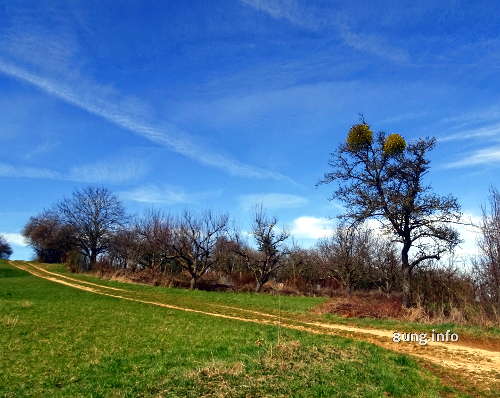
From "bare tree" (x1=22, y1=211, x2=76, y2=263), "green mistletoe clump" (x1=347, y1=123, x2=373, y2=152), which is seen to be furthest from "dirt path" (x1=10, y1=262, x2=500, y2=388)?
"bare tree" (x1=22, y1=211, x2=76, y2=263)

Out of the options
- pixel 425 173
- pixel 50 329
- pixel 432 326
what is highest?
pixel 425 173

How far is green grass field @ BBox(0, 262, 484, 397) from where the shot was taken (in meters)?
8.00

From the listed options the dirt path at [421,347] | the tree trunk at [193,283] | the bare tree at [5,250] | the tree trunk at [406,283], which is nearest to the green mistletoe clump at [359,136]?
the tree trunk at [406,283]

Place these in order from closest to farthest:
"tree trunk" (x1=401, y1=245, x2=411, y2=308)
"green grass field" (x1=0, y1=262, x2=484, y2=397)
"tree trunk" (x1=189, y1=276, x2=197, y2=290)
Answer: "green grass field" (x1=0, y1=262, x2=484, y2=397)
"tree trunk" (x1=401, y1=245, x2=411, y2=308)
"tree trunk" (x1=189, y1=276, x2=197, y2=290)

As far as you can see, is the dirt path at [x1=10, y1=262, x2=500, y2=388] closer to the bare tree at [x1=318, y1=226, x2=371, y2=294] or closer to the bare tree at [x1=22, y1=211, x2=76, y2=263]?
the bare tree at [x1=318, y1=226, x2=371, y2=294]

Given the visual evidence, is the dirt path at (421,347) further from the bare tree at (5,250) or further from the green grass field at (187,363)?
the bare tree at (5,250)

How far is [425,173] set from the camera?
84.6 ft

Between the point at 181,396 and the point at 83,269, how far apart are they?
51.3 metres

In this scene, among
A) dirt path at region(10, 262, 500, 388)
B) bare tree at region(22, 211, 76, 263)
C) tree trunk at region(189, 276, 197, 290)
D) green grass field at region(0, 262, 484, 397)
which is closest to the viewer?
A: green grass field at region(0, 262, 484, 397)

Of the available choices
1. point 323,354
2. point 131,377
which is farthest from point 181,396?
point 323,354

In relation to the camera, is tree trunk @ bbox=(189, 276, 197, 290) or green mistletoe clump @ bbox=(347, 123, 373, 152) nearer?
green mistletoe clump @ bbox=(347, 123, 373, 152)

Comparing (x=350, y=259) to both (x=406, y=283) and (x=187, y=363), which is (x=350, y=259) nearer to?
(x=406, y=283)

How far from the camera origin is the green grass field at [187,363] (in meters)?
8.00

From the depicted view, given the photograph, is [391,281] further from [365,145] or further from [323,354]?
[323,354]
